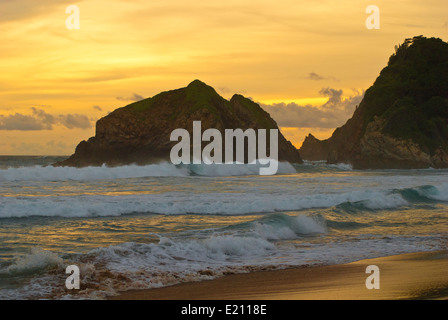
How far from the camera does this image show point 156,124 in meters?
101

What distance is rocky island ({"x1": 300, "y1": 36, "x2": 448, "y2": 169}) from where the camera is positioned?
91.9 metres

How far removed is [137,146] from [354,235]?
8678cm

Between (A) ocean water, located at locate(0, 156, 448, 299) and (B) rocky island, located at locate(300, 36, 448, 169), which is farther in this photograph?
(B) rocky island, located at locate(300, 36, 448, 169)

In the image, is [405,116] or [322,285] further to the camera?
[405,116]

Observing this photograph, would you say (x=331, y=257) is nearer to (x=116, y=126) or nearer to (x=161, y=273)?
(x=161, y=273)

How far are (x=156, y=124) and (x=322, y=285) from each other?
308ft

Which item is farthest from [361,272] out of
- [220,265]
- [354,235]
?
[354,235]

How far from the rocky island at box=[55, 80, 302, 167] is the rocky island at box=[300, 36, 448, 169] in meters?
16.4

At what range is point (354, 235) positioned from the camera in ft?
48.2
